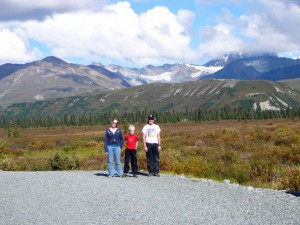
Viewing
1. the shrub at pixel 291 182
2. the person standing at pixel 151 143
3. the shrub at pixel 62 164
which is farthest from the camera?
the shrub at pixel 62 164

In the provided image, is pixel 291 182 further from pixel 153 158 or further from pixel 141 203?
pixel 153 158

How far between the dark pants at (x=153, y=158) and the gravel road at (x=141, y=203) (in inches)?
57.5

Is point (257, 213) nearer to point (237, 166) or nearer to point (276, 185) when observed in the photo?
point (276, 185)

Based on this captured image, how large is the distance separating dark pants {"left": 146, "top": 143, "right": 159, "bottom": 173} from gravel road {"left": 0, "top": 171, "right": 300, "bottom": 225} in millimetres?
1461

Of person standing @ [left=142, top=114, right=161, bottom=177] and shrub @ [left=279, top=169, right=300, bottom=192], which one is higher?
person standing @ [left=142, top=114, right=161, bottom=177]

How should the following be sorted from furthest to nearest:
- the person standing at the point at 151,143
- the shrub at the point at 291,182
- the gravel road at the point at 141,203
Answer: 1. the person standing at the point at 151,143
2. the shrub at the point at 291,182
3. the gravel road at the point at 141,203

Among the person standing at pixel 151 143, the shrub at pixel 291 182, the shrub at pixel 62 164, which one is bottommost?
the shrub at pixel 291 182

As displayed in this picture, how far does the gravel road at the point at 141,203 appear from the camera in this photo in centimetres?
1076

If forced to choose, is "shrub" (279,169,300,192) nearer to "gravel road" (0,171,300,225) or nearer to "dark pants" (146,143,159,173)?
"gravel road" (0,171,300,225)

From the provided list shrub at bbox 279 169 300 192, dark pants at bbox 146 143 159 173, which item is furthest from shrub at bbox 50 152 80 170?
shrub at bbox 279 169 300 192

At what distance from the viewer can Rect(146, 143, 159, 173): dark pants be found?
1930 cm

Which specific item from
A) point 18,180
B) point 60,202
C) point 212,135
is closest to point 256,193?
point 60,202

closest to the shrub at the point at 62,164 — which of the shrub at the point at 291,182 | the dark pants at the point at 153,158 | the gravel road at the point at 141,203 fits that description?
the gravel road at the point at 141,203

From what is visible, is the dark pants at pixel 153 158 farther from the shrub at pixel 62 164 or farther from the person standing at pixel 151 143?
the shrub at pixel 62 164
